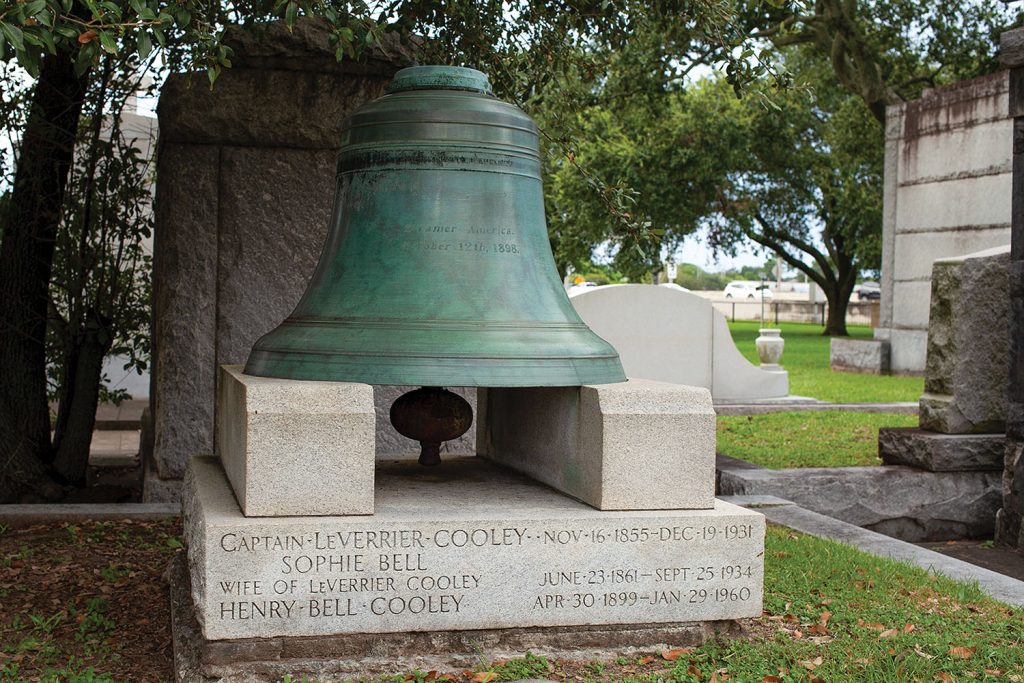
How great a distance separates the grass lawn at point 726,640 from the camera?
11.6 ft

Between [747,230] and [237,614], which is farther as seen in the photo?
[747,230]

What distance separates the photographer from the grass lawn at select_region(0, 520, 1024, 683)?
3545 mm

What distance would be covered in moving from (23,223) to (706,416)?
4.47 meters

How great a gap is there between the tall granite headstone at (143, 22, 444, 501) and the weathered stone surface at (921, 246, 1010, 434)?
381 centimetres

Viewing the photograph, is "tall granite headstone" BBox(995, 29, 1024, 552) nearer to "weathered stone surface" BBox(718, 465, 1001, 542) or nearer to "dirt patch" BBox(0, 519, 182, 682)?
"weathered stone surface" BBox(718, 465, 1001, 542)

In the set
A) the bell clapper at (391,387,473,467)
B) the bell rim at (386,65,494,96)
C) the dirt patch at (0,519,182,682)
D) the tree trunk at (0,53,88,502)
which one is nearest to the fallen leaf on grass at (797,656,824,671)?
the bell clapper at (391,387,473,467)

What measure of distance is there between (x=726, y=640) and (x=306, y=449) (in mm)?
1515

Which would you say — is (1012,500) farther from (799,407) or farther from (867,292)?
(867,292)

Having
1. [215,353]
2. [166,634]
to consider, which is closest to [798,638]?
[166,634]

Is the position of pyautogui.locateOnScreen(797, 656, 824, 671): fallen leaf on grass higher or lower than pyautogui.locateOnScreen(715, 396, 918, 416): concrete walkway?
lower

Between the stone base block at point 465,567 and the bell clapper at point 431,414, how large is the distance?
474 millimetres

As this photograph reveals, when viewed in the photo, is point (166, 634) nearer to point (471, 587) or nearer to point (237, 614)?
point (237, 614)

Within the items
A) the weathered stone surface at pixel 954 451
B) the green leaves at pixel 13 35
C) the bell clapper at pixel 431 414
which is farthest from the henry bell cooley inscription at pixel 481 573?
the weathered stone surface at pixel 954 451

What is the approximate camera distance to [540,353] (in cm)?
374
